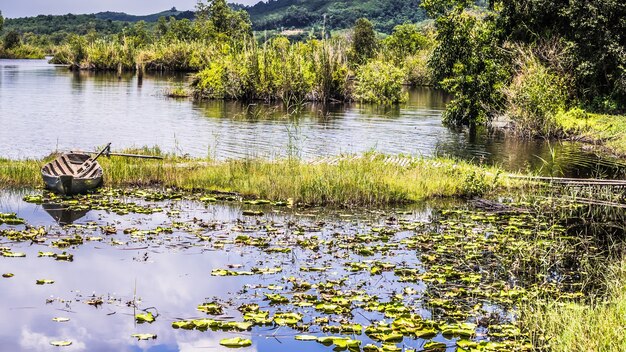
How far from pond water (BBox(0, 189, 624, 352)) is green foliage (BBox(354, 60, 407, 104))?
3433cm

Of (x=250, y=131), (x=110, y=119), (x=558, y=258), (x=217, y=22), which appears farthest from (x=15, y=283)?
(x=217, y=22)

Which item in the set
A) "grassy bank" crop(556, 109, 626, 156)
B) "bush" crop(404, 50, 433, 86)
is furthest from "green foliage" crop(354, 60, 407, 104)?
"bush" crop(404, 50, 433, 86)

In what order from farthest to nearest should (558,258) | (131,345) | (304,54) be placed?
(304,54)
(558,258)
(131,345)

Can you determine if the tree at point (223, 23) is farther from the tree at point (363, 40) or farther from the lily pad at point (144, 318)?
the lily pad at point (144, 318)

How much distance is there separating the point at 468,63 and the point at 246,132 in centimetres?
1198

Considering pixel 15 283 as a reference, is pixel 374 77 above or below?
above

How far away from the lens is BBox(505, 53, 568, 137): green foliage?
32.8m

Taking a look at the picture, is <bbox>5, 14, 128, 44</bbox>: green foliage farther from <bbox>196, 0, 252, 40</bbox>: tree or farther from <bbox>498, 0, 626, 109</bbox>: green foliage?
<bbox>498, 0, 626, 109</bbox>: green foliage

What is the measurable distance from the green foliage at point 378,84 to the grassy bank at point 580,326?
41.7 metres

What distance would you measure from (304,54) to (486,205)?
114 ft

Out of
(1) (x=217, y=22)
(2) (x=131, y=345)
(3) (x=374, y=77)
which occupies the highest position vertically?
(1) (x=217, y=22)

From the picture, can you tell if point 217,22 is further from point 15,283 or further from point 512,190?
point 15,283

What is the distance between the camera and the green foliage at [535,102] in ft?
108

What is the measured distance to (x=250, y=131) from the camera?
32.3 m
